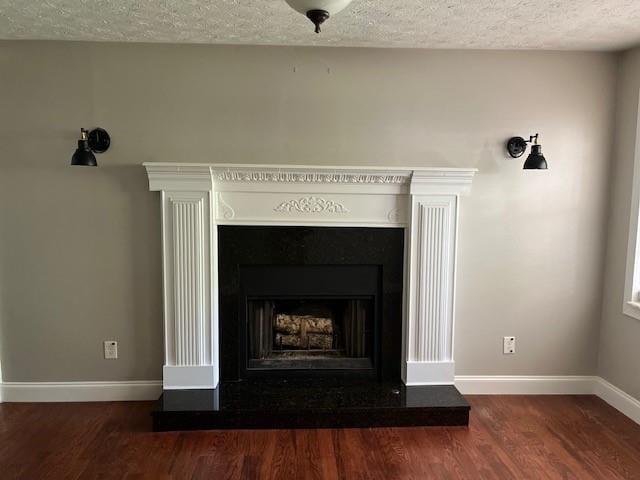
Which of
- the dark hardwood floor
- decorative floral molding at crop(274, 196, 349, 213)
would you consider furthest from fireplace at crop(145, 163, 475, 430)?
the dark hardwood floor

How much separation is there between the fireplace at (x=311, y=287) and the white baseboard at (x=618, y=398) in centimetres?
138

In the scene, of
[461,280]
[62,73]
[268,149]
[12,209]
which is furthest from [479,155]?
[12,209]

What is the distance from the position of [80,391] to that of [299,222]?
71.3 inches

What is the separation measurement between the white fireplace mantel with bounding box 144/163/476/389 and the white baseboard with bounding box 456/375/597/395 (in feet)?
1.18

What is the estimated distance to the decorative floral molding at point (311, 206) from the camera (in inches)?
109

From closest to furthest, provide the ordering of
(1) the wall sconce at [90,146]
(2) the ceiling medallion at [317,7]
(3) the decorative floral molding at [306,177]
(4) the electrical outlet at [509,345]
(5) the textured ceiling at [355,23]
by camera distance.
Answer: (2) the ceiling medallion at [317,7], (5) the textured ceiling at [355,23], (1) the wall sconce at [90,146], (3) the decorative floral molding at [306,177], (4) the electrical outlet at [509,345]

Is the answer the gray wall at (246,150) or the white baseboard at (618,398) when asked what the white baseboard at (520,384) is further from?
the gray wall at (246,150)

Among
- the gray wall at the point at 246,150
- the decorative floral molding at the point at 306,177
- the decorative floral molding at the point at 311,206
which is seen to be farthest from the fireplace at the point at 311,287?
the gray wall at the point at 246,150

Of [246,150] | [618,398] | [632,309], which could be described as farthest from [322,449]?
[632,309]

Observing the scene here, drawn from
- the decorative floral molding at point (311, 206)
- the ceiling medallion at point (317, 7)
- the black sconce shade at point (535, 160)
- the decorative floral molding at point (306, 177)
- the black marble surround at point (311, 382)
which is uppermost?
the ceiling medallion at point (317, 7)

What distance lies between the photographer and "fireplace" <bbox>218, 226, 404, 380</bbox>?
9.21ft

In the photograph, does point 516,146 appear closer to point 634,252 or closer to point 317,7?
point 634,252

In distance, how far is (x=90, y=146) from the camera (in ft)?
8.91

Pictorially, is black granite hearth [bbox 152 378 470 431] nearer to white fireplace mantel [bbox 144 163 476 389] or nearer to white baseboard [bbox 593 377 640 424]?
white fireplace mantel [bbox 144 163 476 389]
